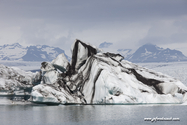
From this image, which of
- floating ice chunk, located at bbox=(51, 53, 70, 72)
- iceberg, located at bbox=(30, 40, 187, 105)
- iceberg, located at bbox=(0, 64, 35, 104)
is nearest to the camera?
iceberg, located at bbox=(30, 40, 187, 105)

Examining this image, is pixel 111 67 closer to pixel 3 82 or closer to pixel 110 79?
pixel 110 79

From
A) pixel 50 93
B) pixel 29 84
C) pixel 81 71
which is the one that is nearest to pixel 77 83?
pixel 81 71

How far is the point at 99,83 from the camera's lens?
39.4m

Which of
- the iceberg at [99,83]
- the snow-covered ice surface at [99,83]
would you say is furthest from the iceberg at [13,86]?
the iceberg at [99,83]

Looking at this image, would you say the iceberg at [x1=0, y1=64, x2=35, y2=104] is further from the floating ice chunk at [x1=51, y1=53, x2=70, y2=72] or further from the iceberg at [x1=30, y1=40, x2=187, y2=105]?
the floating ice chunk at [x1=51, y1=53, x2=70, y2=72]

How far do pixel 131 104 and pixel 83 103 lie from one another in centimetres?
773

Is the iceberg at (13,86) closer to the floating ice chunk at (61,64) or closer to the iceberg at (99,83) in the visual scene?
the iceberg at (99,83)

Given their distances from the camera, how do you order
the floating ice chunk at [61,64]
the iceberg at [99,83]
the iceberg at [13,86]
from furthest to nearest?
the iceberg at [13,86] → the floating ice chunk at [61,64] → the iceberg at [99,83]

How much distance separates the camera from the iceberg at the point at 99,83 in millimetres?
38344

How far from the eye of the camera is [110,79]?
3841cm

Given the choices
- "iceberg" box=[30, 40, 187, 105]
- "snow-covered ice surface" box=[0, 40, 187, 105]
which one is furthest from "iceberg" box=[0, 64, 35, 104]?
"iceberg" box=[30, 40, 187, 105]

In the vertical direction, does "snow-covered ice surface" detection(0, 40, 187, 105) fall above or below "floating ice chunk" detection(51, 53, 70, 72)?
below

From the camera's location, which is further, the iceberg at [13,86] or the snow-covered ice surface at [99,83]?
the iceberg at [13,86]

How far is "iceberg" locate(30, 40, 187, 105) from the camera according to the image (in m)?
38.3
